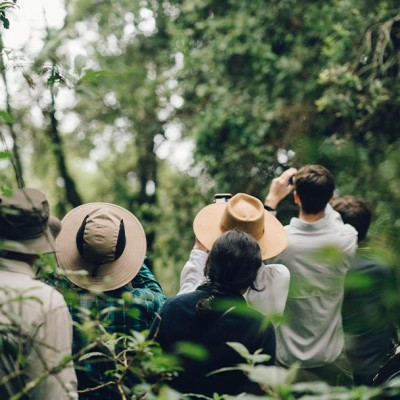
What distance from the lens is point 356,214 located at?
14.1 ft

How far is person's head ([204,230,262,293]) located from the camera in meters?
3.01

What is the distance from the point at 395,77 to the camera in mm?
7633

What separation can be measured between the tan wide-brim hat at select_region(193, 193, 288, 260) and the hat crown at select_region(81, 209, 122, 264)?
1.77 ft

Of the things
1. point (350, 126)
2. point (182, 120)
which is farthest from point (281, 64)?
point (182, 120)

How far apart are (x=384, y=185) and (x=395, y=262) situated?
17 centimetres

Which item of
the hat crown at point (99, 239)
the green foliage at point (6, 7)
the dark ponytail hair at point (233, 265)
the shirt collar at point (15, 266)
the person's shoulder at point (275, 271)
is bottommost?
the person's shoulder at point (275, 271)

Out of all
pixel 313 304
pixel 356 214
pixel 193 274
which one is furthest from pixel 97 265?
pixel 356 214

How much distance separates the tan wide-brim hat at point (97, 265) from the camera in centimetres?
340

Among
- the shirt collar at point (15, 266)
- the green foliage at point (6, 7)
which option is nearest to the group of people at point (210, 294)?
the shirt collar at point (15, 266)

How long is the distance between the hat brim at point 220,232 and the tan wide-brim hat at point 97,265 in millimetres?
320

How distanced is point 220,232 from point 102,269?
713 millimetres

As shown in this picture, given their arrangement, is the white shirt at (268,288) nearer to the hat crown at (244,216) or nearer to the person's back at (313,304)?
the hat crown at (244,216)

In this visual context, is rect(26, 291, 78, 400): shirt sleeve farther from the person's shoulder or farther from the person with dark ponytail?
the person's shoulder

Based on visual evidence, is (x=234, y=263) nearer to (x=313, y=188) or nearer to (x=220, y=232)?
(x=220, y=232)
